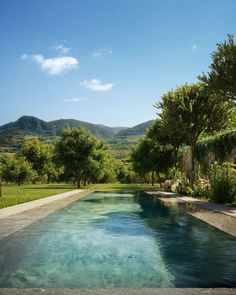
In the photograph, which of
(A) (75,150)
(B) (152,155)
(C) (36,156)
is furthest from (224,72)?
(C) (36,156)

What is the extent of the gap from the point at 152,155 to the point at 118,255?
49.5 meters

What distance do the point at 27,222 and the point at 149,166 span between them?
4695 centimetres

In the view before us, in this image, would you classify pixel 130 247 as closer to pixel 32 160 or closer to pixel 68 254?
pixel 68 254

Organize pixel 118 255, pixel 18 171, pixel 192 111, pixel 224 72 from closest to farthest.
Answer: pixel 118 255 < pixel 224 72 < pixel 192 111 < pixel 18 171

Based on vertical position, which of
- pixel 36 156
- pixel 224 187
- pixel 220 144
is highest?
pixel 36 156

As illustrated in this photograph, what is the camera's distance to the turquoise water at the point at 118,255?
5.94 meters

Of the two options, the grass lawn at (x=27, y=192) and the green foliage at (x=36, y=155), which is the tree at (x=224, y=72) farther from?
the green foliage at (x=36, y=155)

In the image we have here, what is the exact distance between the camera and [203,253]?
8.03m

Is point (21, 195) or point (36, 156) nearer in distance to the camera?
point (21, 195)

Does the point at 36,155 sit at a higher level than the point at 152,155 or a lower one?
higher

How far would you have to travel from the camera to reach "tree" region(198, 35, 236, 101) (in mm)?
19797

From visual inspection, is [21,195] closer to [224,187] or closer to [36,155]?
[224,187]

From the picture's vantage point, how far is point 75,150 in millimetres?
52844

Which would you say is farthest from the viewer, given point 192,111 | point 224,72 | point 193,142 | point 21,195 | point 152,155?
point 152,155
